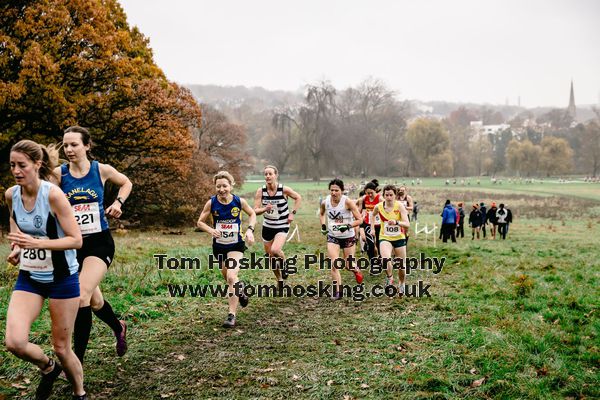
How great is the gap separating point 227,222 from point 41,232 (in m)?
3.34

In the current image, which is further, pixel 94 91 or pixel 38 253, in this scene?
pixel 94 91

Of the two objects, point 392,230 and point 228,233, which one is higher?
point 228,233

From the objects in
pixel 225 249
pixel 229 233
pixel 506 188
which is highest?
pixel 229 233

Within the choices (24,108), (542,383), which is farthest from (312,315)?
(24,108)

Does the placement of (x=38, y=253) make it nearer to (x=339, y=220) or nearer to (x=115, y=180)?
→ (x=115, y=180)

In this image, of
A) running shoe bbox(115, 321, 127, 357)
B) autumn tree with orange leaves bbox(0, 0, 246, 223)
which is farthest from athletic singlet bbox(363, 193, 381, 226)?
autumn tree with orange leaves bbox(0, 0, 246, 223)

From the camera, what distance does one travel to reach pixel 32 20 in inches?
666

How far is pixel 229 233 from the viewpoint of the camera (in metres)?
7.18

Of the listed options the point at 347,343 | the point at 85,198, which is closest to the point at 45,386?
the point at 85,198

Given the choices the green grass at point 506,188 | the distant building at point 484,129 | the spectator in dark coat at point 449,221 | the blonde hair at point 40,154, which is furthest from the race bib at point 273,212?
the distant building at point 484,129

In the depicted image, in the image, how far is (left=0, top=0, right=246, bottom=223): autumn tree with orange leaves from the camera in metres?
17.0

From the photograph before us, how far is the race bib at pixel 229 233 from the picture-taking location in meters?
7.18

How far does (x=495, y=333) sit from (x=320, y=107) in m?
60.7

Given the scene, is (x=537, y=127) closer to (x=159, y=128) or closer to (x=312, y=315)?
(x=159, y=128)
